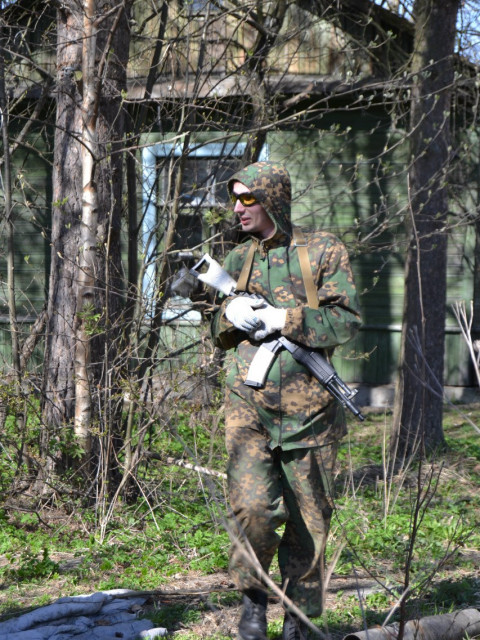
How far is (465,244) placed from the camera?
34.6 feet

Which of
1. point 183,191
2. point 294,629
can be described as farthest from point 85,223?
point 183,191

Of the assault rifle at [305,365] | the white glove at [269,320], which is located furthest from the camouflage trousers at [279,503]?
the white glove at [269,320]

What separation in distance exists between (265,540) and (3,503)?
2.62 metres

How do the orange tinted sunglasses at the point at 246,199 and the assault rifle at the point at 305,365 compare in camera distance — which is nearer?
the assault rifle at the point at 305,365

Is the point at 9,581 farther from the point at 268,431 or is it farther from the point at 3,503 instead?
the point at 268,431

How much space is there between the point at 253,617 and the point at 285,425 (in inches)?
33.3

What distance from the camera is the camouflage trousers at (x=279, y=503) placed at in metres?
3.34

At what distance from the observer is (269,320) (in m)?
3.36

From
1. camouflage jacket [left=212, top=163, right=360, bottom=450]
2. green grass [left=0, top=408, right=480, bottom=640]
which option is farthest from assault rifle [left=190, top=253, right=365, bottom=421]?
green grass [left=0, top=408, right=480, bottom=640]

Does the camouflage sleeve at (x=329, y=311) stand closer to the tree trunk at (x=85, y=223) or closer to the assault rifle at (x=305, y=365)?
the assault rifle at (x=305, y=365)

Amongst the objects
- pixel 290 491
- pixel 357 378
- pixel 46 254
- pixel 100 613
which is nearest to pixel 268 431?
pixel 290 491

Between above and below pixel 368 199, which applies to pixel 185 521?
below

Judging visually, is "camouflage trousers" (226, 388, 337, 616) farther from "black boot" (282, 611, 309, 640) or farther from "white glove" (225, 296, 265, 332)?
"white glove" (225, 296, 265, 332)

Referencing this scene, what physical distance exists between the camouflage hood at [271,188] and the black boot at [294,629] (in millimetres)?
1681
